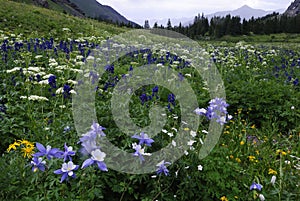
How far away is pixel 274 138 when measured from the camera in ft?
16.0

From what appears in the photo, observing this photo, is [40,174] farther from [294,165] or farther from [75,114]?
[294,165]

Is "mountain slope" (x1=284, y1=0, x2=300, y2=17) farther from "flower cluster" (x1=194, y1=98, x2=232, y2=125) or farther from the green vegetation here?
"flower cluster" (x1=194, y1=98, x2=232, y2=125)

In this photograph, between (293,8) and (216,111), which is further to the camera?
(293,8)

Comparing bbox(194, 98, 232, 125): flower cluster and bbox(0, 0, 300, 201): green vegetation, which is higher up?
A: bbox(194, 98, 232, 125): flower cluster

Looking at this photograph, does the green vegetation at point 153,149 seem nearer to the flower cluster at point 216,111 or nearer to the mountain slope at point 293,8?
the flower cluster at point 216,111

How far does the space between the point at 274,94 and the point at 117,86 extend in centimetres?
329

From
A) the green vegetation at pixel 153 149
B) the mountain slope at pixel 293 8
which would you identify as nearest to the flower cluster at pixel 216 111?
the green vegetation at pixel 153 149

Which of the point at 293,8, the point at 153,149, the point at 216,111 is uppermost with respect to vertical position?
the point at 293,8

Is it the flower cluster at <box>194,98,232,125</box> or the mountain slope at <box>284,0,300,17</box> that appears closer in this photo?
the flower cluster at <box>194,98,232,125</box>

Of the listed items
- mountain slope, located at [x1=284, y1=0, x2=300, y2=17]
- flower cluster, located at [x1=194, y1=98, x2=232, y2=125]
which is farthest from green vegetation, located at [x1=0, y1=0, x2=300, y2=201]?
mountain slope, located at [x1=284, y1=0, x2=300, y2=17]

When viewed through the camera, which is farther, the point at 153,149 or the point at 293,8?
the point at 293,8

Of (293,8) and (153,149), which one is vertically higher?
(293,8)

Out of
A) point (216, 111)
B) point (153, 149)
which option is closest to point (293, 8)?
point (216, 111)

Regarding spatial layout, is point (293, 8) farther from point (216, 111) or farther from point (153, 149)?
point (153, 149)
